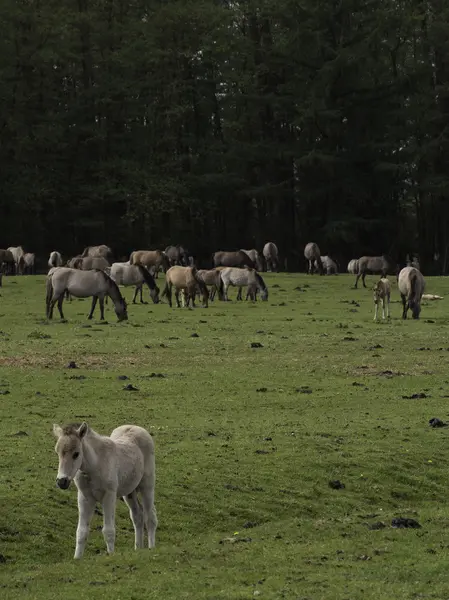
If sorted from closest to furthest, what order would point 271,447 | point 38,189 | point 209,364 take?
1. point 271,447
2. point 209,364
3. point 38,189

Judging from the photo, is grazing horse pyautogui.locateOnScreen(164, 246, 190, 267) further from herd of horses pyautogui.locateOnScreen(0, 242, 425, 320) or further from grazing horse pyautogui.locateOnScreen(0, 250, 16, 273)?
grazing horse pyautogui.locateOnScreen(0, 250, 16, 273)

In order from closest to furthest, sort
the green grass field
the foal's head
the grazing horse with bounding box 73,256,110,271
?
the foal's head, the green grass field, the grazing horse with bounding box 73,256,110,271

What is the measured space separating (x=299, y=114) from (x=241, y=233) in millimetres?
9941

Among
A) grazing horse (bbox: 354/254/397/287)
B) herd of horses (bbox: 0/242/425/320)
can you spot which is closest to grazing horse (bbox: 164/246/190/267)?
herd of horses (bbox: 0/242/425/320)

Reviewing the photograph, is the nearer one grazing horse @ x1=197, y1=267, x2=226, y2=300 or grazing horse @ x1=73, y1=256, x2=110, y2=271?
grazing horse @ x1=197, y1=267, x2=226, y2=300

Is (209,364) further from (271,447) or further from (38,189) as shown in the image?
(38,189)

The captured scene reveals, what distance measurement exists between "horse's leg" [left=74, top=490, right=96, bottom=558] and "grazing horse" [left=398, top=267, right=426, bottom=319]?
27127 mm

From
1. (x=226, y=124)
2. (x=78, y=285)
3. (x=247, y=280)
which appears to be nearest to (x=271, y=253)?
(x=226, y=124)

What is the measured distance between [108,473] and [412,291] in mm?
27520

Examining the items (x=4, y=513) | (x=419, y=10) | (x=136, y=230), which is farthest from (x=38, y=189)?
(x=4, y=513)

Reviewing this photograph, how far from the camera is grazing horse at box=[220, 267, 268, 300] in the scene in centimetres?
4600

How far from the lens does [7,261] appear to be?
6338 cm

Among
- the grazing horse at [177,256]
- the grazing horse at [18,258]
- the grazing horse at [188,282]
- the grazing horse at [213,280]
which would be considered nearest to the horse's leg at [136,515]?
the grazing horse at [188,282]

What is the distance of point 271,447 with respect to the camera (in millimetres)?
16500
